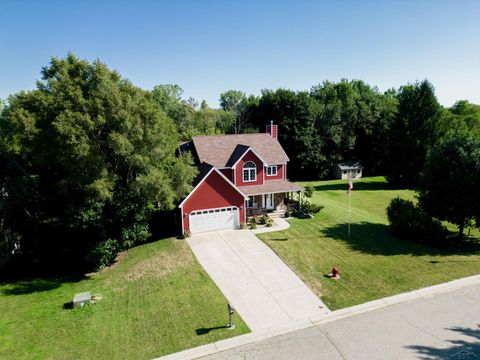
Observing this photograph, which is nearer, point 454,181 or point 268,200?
point 454,181

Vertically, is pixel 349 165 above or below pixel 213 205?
above

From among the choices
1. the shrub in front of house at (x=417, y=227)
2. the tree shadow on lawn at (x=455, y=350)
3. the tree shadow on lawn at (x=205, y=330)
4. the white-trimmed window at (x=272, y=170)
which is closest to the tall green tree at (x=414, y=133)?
the shrub in front of house at (x=417, y=227)

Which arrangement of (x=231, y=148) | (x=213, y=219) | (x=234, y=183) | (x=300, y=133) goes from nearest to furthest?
(x=213, y=219) → (x=234, y=183) → (x=231, y=148) → (x=300, y=133)

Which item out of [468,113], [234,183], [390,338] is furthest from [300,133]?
[468,113]

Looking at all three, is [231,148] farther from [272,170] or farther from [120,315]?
[120,315]

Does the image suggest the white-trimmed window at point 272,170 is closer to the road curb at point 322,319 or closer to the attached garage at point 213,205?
the attached garage at point 213,205

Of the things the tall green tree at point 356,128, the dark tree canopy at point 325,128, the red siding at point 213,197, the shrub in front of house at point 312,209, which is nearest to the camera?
the red siding at point 213,197
